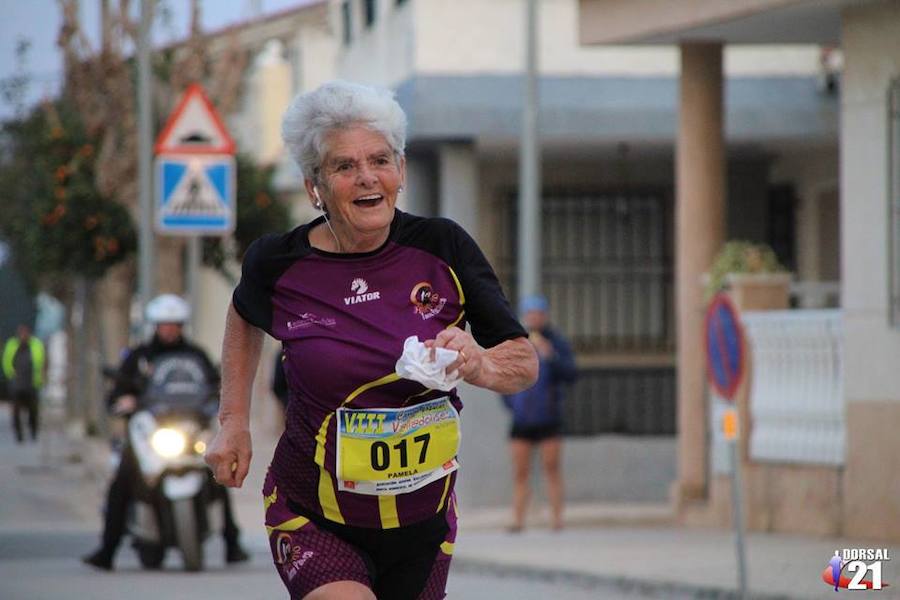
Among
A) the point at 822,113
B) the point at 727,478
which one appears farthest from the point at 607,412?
the point at 727,478

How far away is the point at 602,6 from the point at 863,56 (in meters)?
3.03

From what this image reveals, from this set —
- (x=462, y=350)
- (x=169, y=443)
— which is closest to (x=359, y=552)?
(x=462, y=350)

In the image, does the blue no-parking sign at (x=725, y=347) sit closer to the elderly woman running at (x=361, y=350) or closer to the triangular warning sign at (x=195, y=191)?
the triangular warning sign at (x=195, y=191)

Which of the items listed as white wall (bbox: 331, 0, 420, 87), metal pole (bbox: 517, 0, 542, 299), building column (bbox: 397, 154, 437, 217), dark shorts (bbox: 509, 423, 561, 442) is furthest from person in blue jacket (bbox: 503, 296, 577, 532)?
white wall (bbox: 331, 0, 420, 87)

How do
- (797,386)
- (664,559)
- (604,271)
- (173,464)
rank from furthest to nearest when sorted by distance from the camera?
(604,271) < (797,386) < (664,559) < (173,464)

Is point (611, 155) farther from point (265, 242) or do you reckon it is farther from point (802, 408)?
point (265, 242)

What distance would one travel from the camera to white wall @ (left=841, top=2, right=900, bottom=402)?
15.2 metres

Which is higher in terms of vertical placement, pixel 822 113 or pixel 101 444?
pixel 822 113

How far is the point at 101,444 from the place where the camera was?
32750mm

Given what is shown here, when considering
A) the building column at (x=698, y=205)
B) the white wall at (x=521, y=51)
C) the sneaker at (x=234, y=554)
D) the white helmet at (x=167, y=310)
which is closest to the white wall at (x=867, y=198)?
the building column at (x=698, y=205)

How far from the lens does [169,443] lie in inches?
564

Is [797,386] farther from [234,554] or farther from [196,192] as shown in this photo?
[196,192]

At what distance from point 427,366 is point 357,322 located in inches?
14.7

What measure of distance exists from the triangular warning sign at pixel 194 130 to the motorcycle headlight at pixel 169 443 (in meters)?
3.80
